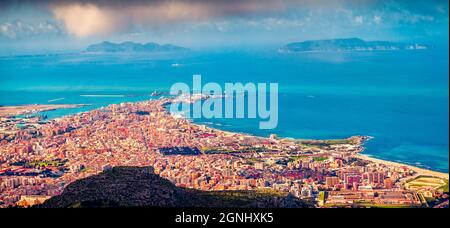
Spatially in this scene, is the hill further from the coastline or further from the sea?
the sea

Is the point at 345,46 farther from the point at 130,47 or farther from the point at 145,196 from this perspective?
the point at 145,196

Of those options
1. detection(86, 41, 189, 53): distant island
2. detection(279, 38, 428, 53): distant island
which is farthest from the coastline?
detection(279, 38, 428, 53): distant island

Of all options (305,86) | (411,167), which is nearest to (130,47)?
(305,86)

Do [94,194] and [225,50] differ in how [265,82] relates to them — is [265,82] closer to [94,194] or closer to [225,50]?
[225,50]

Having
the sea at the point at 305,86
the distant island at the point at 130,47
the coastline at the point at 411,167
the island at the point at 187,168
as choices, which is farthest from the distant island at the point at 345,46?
the coastline at the point at 411,167

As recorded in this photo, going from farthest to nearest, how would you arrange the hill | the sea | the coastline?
the sea
the coastline
the hill

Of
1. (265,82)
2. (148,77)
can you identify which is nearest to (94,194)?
(265,82)
